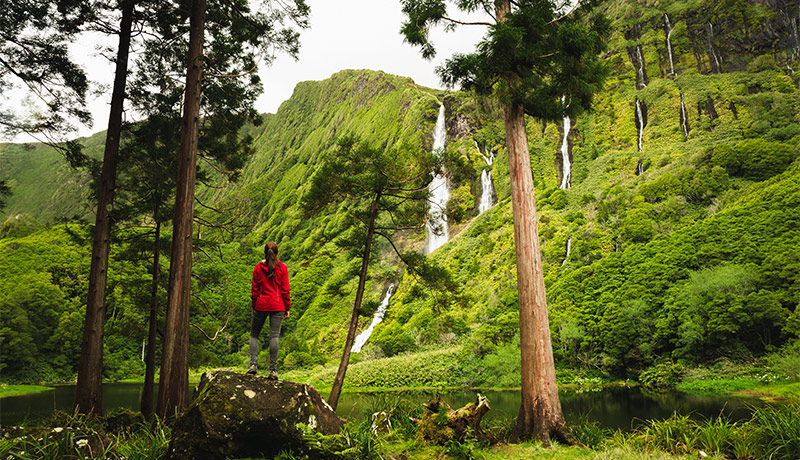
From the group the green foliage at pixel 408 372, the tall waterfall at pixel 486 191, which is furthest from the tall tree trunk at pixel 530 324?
the tall waterfall at pixel 486 191

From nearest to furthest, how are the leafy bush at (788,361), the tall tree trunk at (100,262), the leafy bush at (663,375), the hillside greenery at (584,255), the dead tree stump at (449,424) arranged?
1. the dead tree stump at (449,424)
2. the tall tree trunk at (100,262)
3. the hillside greenery at (584,255)
4. the leafy bush at (788,361)
5. the leafy bush at (663,375)

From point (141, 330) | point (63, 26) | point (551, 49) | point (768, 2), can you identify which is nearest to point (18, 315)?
point (141, 330)

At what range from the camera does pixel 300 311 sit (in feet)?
209

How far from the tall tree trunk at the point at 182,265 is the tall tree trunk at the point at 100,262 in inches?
88.9

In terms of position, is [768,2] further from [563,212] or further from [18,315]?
[18,315]

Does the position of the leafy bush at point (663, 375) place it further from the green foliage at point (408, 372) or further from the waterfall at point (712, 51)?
the waterfall at point (712, 51)

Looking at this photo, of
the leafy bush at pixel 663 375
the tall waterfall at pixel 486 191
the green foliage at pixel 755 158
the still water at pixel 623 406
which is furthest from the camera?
the tall waterfall at pixel 486 191

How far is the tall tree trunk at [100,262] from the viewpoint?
817cm

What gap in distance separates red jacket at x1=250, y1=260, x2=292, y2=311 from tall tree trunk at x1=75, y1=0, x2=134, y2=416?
5.64 meters

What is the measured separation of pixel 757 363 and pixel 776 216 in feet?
32.3

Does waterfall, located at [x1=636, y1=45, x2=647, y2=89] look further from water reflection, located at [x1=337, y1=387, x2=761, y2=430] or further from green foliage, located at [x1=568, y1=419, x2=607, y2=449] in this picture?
green foliage, located at [x1=568, y1=419, x2=607, y2=449]

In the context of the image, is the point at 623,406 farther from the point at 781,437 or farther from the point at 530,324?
the point at 781,437

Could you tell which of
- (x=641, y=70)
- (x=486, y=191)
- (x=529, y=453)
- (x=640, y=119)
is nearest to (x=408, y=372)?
(x=529, y=453)

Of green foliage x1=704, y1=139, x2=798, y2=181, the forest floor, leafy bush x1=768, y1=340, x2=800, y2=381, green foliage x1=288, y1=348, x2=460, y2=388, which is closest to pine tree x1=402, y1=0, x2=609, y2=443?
the forest floor
